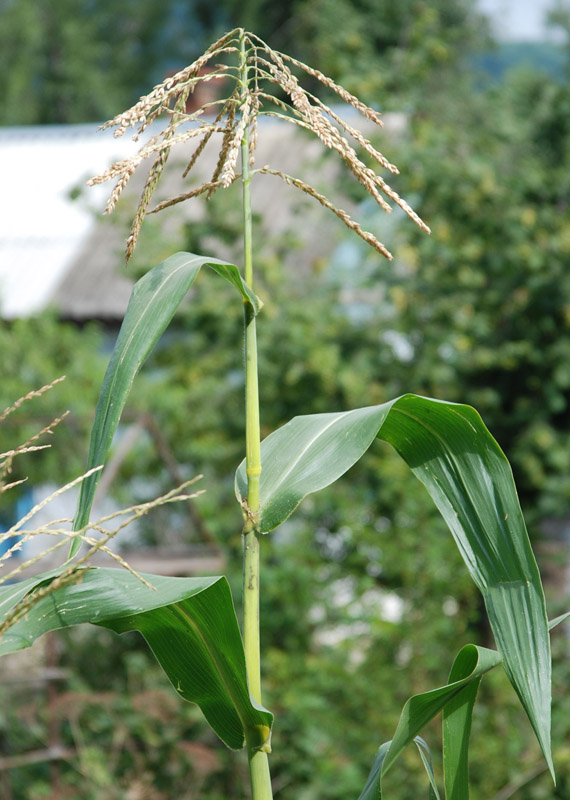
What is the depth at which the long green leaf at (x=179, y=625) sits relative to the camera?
989mm

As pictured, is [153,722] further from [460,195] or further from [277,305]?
[460,195]

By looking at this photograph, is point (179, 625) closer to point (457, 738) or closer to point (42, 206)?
point (457, 738)

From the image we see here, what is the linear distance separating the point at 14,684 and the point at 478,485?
12.0ft

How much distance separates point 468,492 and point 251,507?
243mm

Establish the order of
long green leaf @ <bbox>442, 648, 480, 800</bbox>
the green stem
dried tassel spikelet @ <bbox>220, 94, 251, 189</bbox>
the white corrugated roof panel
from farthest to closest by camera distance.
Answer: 1. the white corrugated roof panel
2. long green leaf @ <bbox>442, 648, 480, 800</bbox>
3. the green stem
4. dried tassel spikelet @ <bbox>220, 94, 251, 189</bbox>

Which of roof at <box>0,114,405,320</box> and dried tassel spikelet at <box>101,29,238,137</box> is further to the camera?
roof at <box>0,114,405,320</box>

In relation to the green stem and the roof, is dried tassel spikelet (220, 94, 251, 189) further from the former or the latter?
the roof

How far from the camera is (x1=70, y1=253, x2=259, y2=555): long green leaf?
0.96 meters

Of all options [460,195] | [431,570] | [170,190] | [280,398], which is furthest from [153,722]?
[170,190]

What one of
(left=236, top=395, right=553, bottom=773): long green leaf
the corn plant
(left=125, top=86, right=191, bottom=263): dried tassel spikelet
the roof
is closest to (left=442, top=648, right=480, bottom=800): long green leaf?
the corn plant

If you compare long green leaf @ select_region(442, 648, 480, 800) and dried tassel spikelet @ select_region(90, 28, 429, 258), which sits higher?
dried tassel spikelet @ select_region(90, 28, 429, 258)

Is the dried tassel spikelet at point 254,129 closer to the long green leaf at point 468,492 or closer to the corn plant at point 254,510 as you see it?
the corn plant at point 254,510

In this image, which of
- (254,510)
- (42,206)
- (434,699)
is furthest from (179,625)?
(42,206)

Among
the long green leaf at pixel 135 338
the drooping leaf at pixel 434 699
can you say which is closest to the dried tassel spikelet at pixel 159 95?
the long green leaf at pixel 135 338
